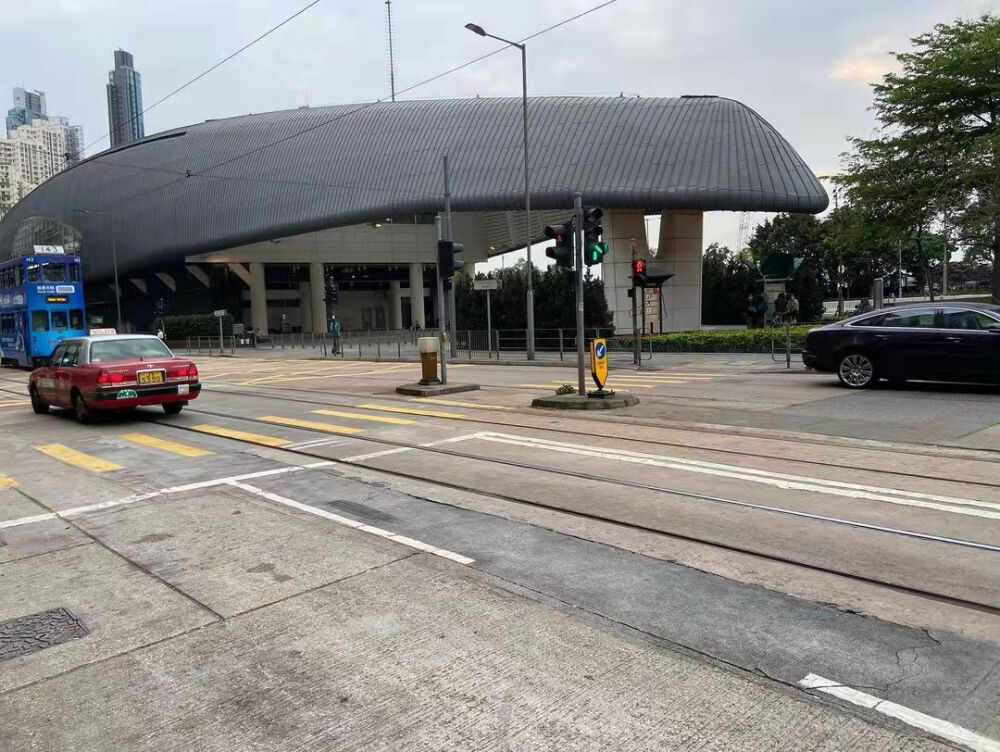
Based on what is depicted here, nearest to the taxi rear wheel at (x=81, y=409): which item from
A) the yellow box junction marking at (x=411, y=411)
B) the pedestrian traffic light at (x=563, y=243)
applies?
the yellow box junction marking at (x=411, y=411)

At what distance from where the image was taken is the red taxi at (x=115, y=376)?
12.1 m

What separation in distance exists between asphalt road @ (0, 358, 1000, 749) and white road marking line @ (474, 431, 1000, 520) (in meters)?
0.04

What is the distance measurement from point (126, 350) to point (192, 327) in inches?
2122

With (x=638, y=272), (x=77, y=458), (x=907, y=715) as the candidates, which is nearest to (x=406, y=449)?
(x=77, y=458)

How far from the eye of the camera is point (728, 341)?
2733 centimetres

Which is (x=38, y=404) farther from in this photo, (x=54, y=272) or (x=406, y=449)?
(x=54, y=272)

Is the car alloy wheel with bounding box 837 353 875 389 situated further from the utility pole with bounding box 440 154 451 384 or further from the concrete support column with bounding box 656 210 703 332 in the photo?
the concrete support column with bounding box 656 210 703 332

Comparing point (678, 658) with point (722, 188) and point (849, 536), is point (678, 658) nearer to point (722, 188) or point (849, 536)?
point (849, 536)

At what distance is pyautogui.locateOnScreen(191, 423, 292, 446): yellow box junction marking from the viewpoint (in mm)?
10266

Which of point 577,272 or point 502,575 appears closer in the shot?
point 502,575

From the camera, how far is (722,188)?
129 feet

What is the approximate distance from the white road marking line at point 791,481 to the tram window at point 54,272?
91.1ft

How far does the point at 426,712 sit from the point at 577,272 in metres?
10.7

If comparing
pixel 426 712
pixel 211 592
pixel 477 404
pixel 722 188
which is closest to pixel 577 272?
pixel 477 404
